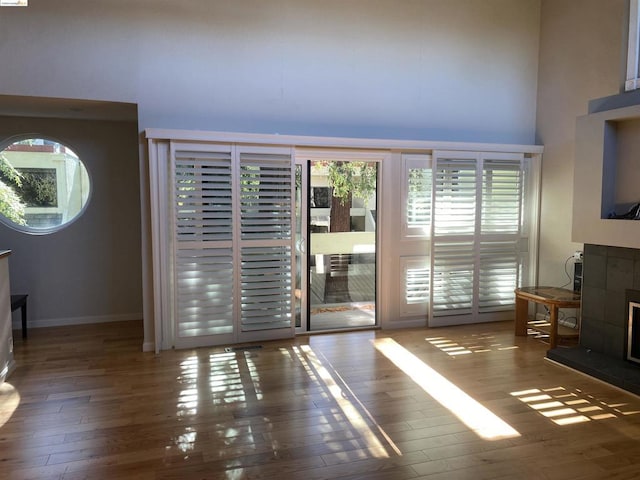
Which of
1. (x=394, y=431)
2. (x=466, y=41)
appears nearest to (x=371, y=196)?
(x=466, y=41)

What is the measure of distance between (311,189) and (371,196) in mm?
708

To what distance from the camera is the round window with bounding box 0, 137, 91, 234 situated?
17.4 feet

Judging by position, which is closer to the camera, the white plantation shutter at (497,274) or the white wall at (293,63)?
the white wall at (293,63)

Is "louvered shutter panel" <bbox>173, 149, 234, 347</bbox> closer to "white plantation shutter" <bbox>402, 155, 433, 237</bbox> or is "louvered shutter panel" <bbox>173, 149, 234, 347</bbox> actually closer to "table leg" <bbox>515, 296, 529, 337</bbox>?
"white plantation shutter" <bbox>402, 155, 433, 237</bbox>

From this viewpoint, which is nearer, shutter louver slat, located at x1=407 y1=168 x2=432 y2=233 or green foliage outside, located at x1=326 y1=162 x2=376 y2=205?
green foliage outside, located at x1=326 y1=162 x2=376 y2=205

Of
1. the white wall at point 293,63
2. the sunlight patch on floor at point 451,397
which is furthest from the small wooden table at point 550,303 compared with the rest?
the white wall at point 293,63

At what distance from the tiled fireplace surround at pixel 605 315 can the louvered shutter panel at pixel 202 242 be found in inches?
126

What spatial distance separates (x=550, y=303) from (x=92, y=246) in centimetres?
513

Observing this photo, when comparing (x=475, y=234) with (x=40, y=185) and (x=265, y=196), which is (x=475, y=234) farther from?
(x=40, y=185)

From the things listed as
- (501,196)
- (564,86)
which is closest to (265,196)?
(501,196)

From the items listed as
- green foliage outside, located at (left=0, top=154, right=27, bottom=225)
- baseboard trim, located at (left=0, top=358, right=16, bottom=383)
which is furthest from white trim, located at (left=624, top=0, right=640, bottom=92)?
green foliage outside, located at (left=0, top=154, right=27, bottom=225)

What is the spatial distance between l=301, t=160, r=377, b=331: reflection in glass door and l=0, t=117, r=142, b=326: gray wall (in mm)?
2290

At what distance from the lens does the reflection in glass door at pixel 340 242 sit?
16.4 ft

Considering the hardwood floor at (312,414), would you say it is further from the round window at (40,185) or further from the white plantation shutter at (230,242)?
the round window at (40,185)
